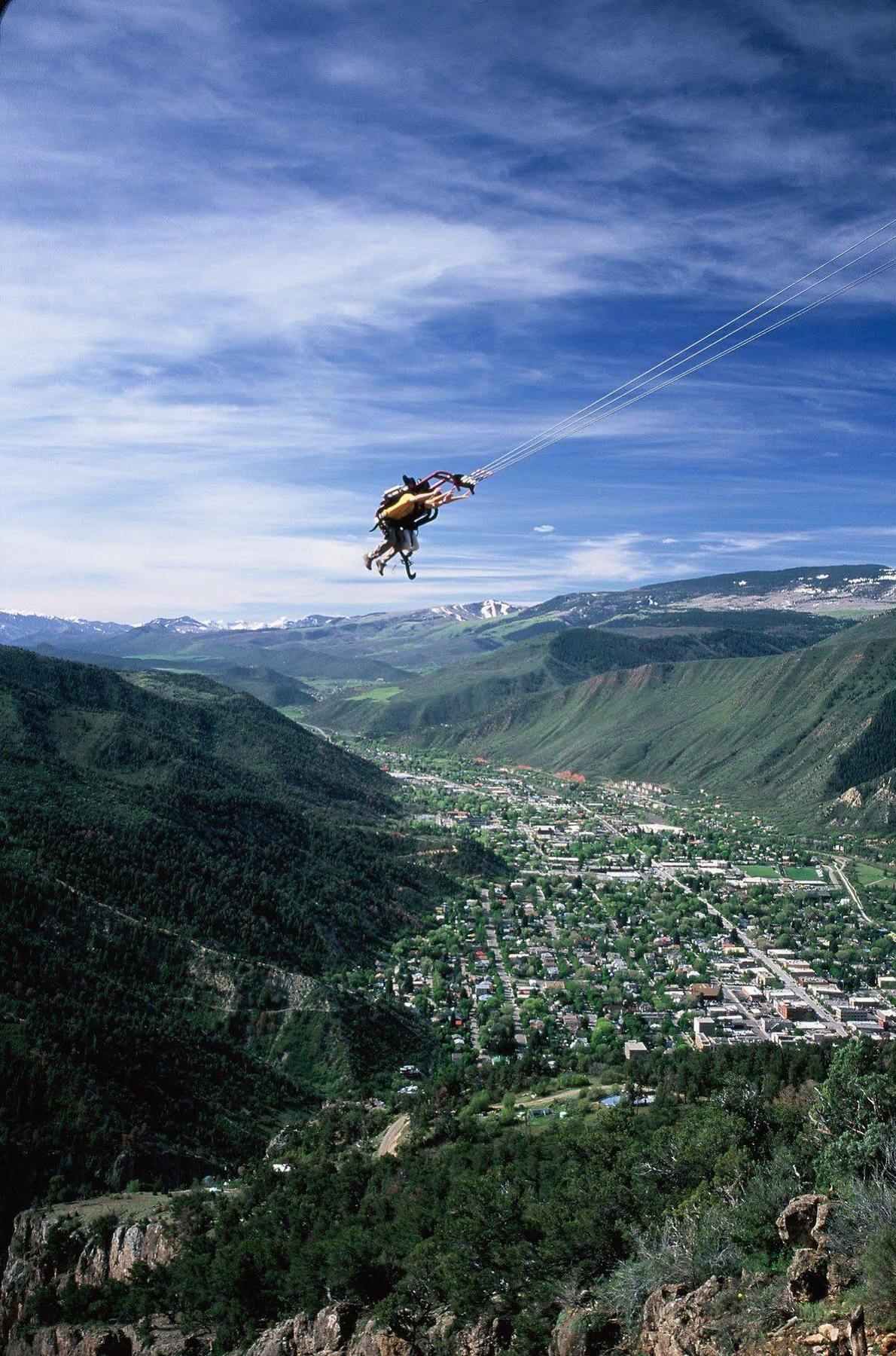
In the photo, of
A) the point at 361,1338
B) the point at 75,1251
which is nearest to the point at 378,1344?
the point at 361,1338

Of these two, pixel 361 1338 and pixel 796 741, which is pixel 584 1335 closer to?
pixel 361 1338

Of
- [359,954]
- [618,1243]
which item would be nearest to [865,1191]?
[618,1243]

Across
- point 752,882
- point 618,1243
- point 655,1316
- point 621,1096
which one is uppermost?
point 655,1316

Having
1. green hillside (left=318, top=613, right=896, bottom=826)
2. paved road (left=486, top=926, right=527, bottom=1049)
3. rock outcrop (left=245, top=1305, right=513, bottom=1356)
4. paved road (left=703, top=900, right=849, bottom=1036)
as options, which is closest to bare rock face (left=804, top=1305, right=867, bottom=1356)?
rock outcrop (left=245, top=1305, right=513, bottom=1356)

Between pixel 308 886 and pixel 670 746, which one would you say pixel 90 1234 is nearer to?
pixel 308 886

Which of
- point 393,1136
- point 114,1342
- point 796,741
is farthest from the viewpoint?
point 796,741

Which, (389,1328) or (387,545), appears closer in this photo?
(387,545)

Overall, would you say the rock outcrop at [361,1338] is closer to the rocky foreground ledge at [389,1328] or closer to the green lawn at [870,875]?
the rocky foreground ledge at [389,1328]

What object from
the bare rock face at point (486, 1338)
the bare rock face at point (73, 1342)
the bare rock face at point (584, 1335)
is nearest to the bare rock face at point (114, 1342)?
the bare rock face at point (73, 1342)
